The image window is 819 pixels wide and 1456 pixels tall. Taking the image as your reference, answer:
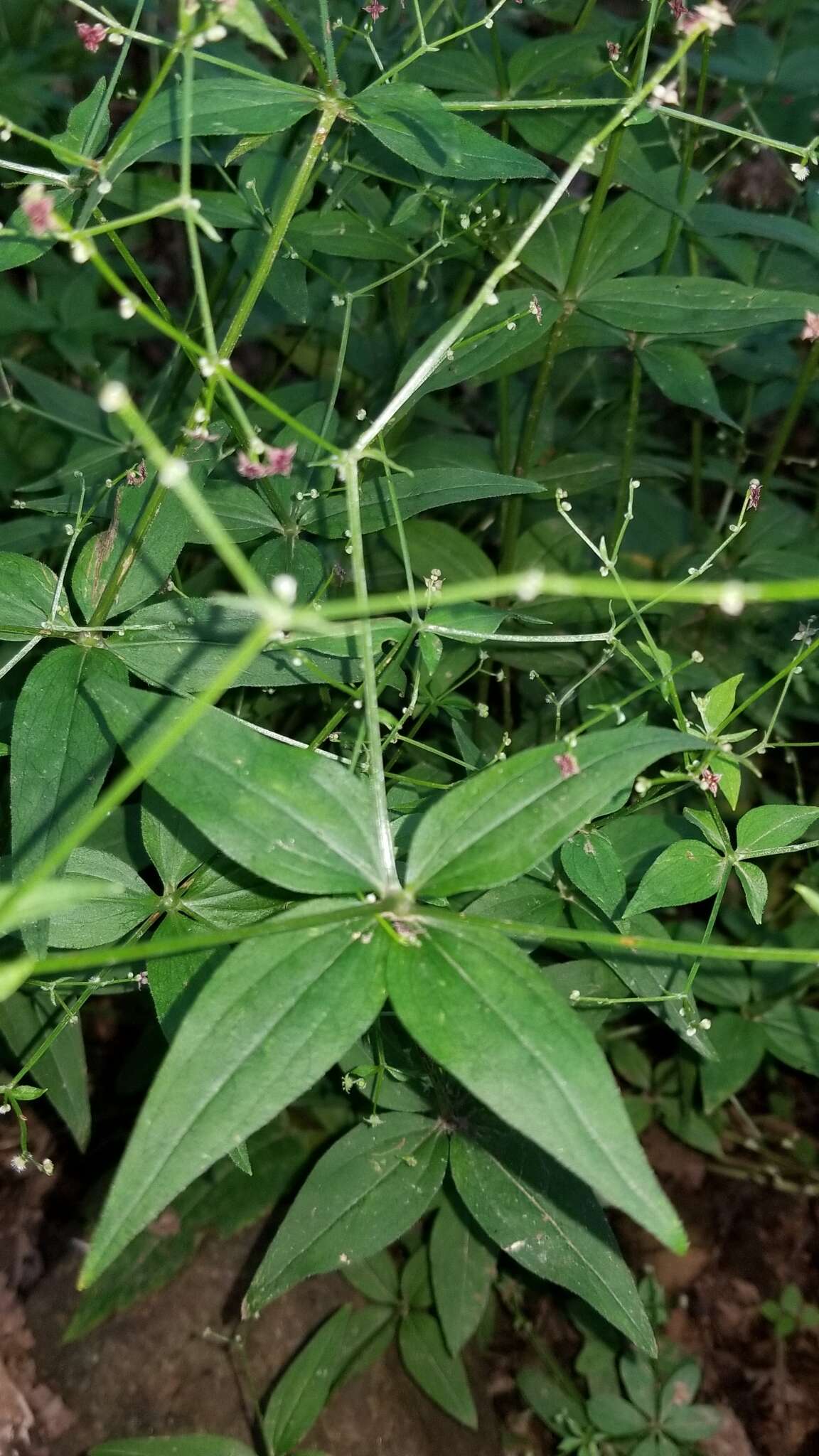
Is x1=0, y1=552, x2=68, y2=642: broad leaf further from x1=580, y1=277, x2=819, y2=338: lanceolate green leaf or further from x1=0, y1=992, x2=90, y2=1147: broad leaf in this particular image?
x1=580, y1=277, x2=819, y2=338: lanceolate green leaf

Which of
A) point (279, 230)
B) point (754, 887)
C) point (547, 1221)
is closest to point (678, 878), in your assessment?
point (754, 887)

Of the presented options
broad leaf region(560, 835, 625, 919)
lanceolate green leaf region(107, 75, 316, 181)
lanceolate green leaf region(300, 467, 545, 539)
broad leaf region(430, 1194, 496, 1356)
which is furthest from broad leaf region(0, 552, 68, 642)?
broad leaf region(430, 1194, 496, 1356)

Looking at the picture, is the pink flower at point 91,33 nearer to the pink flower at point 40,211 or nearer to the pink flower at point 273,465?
the pink flower at point 40,211

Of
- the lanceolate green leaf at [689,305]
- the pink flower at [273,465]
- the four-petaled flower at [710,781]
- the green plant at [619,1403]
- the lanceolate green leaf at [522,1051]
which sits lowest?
the green plant at [619,1403]

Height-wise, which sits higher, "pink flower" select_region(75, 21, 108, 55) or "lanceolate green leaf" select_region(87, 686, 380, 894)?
"pink flower" select_region(75, 21, 108, 55)

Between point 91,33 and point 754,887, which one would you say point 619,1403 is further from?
point 91,33

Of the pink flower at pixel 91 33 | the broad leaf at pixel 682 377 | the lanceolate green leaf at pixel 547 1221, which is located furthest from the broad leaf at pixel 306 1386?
the pink flower at pixel 91 33
